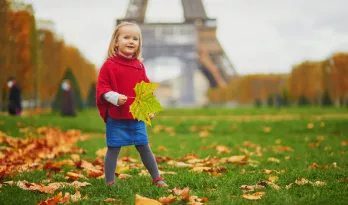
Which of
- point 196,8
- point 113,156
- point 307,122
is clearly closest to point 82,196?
point 113,156

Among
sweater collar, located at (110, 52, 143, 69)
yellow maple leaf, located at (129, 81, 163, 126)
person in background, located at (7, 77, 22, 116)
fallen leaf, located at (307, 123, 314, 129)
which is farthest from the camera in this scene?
person in background, located at (7, 77, 22, 116)

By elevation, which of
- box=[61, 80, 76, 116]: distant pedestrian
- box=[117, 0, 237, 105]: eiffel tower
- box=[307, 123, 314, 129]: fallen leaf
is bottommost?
box=[307, 123, 314, 129]: fallen leaf

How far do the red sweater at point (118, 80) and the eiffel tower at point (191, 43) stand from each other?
39353mm

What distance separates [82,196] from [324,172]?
221cm

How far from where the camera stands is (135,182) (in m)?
3.82

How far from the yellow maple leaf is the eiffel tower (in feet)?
130

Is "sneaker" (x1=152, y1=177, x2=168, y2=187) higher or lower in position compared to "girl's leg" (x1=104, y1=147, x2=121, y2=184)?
lower

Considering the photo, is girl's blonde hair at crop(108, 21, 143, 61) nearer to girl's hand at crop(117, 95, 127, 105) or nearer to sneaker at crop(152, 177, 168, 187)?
girl's hand at crop(117, 95, 127, 105)

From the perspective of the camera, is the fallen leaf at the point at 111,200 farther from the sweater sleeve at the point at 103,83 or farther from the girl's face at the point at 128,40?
the girl's face at the point at 128,40

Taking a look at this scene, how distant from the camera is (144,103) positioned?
335cm

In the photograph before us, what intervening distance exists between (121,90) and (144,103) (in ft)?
1.21

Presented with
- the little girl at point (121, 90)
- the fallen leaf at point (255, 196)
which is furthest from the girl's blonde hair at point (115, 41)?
the fallen leaf at point (255, 196)

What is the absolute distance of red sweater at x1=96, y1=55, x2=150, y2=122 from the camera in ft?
11.7

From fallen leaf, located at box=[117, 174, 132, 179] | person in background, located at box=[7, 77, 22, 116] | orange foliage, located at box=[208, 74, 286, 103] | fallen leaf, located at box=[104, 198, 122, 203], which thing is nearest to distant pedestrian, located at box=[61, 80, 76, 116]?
person in background, located at box=[7, 77, 22, 116]
